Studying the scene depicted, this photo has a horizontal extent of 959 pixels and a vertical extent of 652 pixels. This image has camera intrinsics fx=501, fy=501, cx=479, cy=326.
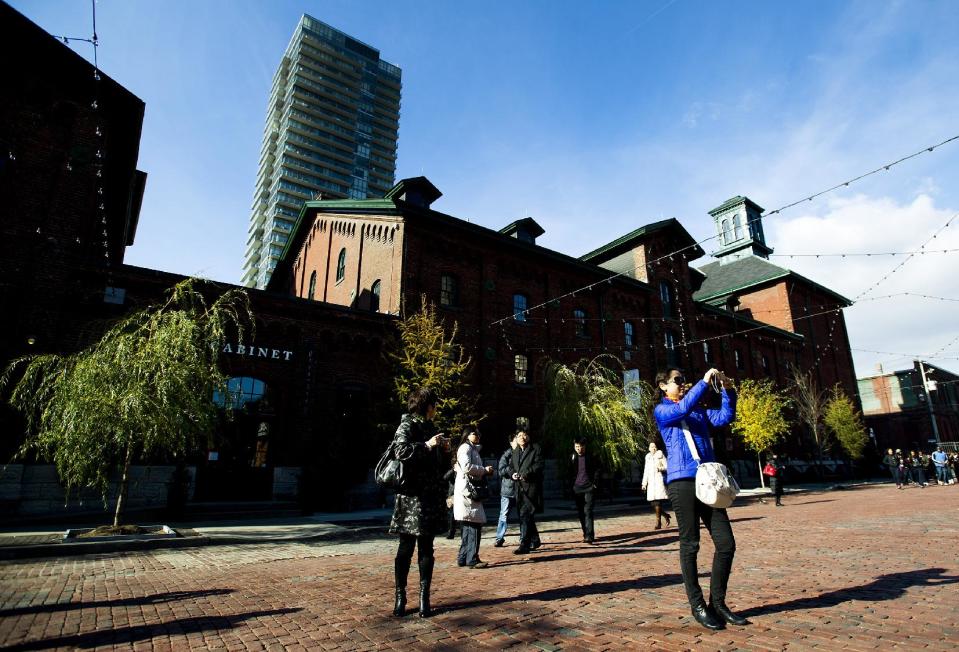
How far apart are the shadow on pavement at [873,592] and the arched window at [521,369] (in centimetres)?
1609

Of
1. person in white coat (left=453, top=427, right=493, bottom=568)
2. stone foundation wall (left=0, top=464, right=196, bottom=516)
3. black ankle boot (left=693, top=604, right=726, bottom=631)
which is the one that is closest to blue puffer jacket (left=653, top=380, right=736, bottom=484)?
black ankle boot (left=693, top=604, right=726, bottom=631)

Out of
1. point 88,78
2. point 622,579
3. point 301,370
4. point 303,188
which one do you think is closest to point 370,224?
point 301,370

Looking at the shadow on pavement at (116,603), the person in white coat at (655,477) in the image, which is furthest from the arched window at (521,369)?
the shadow on pavement at (116,603)

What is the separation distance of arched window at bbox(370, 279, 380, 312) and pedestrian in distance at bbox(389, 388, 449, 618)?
52.1ft

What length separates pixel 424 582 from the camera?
417 centimetres

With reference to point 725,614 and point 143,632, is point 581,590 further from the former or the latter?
point 143,632

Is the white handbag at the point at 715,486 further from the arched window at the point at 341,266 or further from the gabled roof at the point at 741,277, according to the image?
the gabled roof at the point at 741,277

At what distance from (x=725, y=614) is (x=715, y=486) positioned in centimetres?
101

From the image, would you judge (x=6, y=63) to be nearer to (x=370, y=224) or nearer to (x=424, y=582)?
(x=370, y=224)

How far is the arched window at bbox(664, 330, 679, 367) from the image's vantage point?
27891mm

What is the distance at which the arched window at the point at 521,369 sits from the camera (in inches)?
836

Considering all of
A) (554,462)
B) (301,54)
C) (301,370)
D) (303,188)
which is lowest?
(554,462)

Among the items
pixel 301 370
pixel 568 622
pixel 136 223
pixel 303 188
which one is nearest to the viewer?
pixel 568 622

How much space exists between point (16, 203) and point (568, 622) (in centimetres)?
1677
